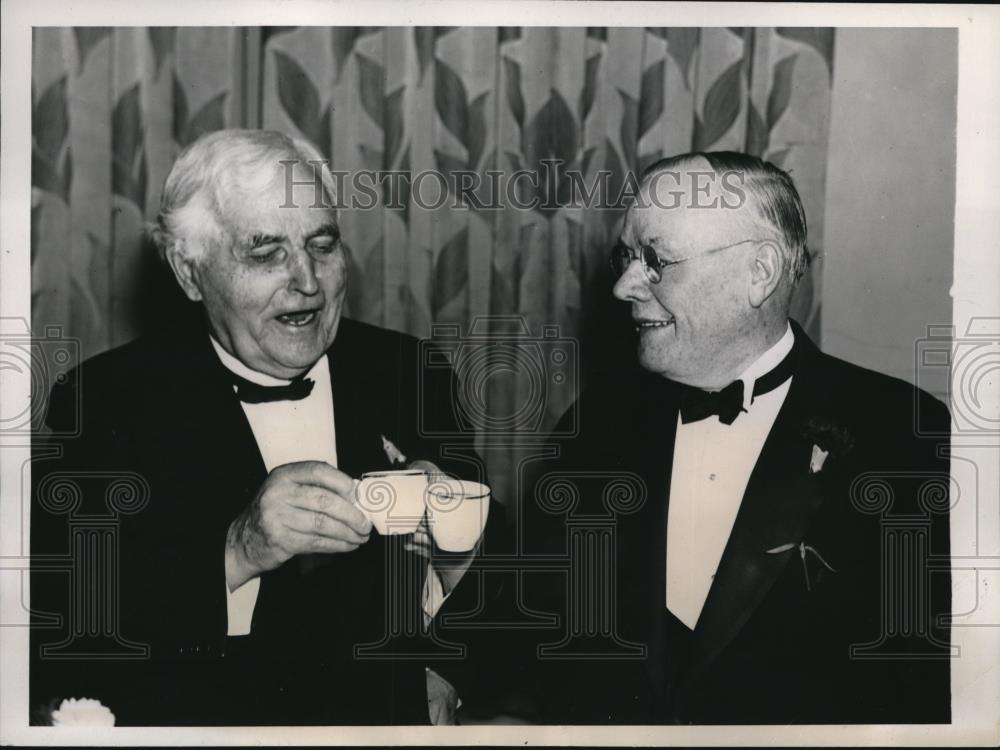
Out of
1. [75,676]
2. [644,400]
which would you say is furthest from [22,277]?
[644,400]

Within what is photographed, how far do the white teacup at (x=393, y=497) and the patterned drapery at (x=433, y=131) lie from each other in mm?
210

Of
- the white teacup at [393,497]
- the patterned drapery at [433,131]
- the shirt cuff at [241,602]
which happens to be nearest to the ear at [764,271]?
the patterned drapery at [433,131]

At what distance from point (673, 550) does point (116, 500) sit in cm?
148

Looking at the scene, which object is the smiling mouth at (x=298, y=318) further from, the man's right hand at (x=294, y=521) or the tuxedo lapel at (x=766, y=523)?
the tuxedo lapel at (x=766, y=523)

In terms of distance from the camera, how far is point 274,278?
2656mm

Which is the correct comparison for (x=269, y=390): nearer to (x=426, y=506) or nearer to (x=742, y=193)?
(x=426, y=506)

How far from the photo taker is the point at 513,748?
2.77 meters

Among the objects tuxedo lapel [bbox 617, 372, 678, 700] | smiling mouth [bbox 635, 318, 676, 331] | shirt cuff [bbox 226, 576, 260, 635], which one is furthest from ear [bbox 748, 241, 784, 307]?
shirt cuff [bbox 226, 576, 260, 635]

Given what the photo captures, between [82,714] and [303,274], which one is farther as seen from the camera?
[82,714]

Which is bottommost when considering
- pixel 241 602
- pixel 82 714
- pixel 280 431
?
pixel 82 714

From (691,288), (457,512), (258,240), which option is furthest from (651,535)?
(258,240)

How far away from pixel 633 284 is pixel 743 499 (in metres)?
0.63

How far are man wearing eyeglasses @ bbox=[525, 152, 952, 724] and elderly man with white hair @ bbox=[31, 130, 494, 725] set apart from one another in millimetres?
441

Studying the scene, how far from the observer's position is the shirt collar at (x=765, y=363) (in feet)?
8.83
